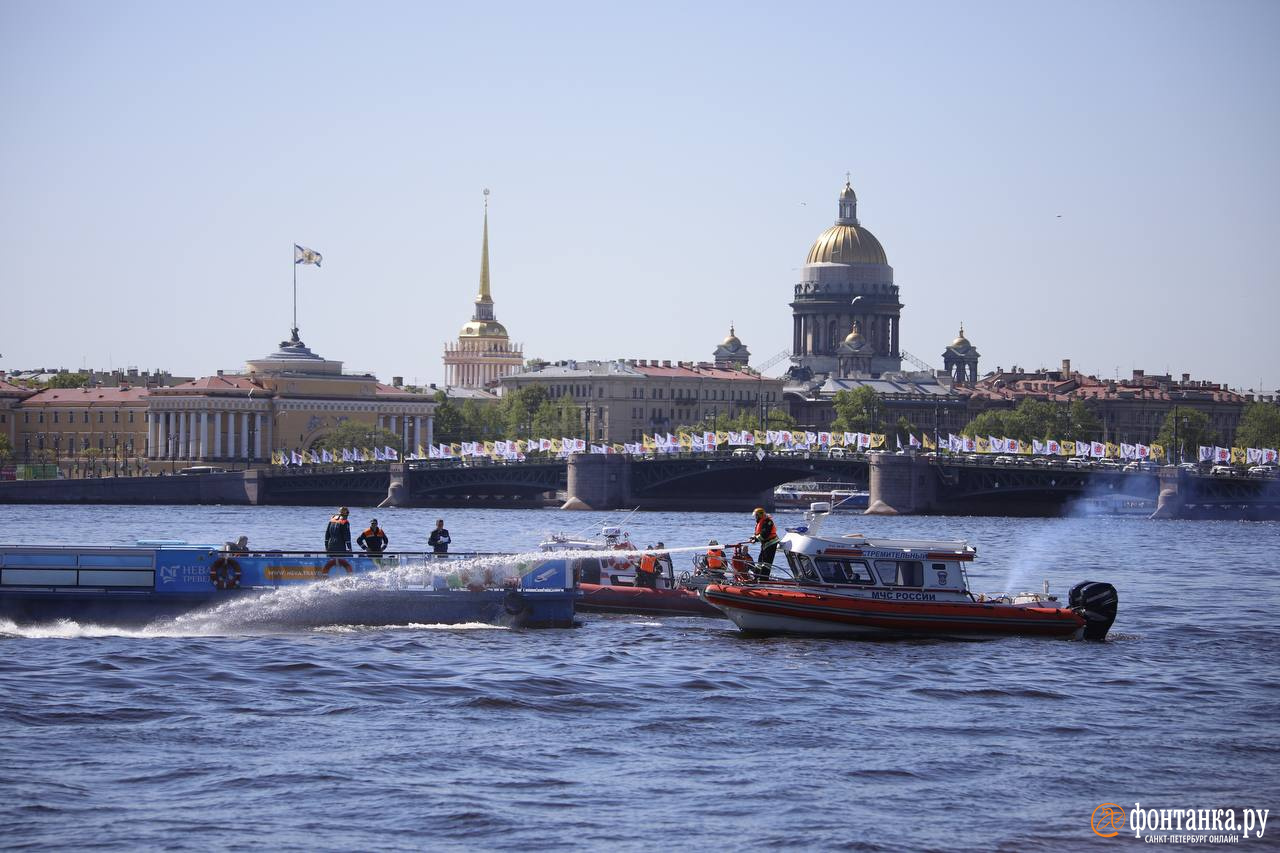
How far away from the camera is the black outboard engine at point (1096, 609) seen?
3556 cm

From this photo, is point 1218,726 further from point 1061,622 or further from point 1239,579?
point 1239,579

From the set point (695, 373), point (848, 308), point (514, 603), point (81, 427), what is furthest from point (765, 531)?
point (848, 308)

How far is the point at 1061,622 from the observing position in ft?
117

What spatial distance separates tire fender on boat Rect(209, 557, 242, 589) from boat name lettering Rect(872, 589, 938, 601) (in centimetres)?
978

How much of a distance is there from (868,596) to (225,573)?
32.3 ft

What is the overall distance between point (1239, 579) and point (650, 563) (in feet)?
64.4

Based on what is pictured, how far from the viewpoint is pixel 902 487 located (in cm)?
9850

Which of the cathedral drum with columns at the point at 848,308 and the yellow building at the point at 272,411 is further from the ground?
the cathedral drum with columns at the point at 848,308

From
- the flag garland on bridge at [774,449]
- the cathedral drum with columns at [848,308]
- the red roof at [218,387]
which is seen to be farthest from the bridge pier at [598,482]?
the cathedral drum with columns at [848,308]

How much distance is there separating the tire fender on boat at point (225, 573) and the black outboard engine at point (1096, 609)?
43.4 feet

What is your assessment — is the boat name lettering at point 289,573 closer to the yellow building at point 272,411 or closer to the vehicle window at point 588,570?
the vehicle window at point 588,570

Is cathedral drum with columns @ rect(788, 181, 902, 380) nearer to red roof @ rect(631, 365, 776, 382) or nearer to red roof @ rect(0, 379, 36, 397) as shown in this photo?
red roof @ rect(631, 365, 776, 382)

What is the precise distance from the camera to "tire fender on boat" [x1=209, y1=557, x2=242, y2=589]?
3272 centimetres

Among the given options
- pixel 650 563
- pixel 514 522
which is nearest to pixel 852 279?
pixel 514 522
